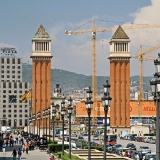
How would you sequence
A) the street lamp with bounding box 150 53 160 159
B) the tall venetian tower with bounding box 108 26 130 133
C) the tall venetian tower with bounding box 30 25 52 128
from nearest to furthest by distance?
the street lamp with bounding box 150 53 160 159 < the tall venetian tower with bounding box 30 25 52 128 < the tall venetian tower with bounding box 108 26 130 133

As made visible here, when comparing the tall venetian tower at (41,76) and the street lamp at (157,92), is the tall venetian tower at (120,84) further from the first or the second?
the street lamp at (157,92)

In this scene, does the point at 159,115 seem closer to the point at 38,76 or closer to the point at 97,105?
the point at 38,76

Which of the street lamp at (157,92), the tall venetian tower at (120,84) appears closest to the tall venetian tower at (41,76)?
the tall venetian tower at (120,84)

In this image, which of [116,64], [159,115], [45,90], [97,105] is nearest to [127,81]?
[116,64]

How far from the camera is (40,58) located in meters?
138

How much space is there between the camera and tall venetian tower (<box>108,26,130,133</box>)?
139 meters

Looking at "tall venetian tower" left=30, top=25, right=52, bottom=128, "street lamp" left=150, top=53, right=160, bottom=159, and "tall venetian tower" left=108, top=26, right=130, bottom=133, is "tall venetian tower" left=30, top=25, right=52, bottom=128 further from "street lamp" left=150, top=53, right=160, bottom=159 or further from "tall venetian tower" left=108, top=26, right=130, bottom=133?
"street lamp" left=150, top=53, right=160, bottom=159

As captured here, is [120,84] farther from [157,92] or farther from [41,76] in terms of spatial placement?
[157,92]

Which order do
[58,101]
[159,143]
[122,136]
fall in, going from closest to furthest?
[159,143] < [122,136] < [58,101]

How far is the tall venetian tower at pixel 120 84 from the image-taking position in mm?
138875

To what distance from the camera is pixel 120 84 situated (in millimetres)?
139750

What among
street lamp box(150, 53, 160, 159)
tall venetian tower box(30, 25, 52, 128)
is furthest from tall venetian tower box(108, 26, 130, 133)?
street lamp box(150, 53, 160, 159)

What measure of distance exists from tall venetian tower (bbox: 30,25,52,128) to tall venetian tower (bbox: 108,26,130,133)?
15.6 meters

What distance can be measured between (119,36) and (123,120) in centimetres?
2088
